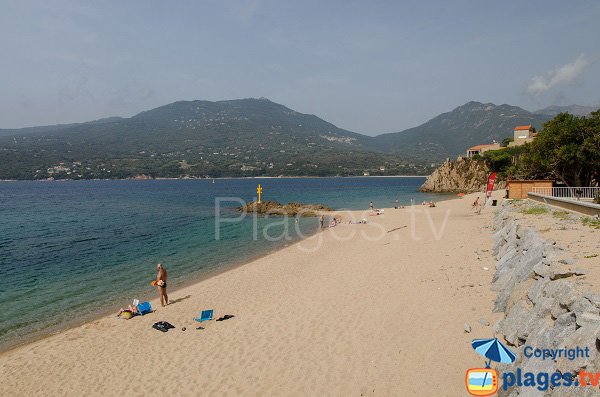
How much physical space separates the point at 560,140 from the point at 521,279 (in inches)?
1150

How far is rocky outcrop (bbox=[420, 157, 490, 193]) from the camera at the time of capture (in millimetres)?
97500

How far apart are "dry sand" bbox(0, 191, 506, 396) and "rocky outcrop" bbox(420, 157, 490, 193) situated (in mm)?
86717

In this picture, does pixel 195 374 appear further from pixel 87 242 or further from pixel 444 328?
pixel 87 242

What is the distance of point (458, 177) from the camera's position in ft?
327

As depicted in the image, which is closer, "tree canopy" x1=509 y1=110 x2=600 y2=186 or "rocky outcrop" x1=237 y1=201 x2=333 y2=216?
"tree canopy" x1=509 y1=110 x2=600 y2=186

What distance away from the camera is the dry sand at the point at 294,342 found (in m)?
8.58

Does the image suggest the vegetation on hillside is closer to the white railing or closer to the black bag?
the white railing

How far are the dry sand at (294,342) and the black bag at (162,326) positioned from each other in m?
0.17

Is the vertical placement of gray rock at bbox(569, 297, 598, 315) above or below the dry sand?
above

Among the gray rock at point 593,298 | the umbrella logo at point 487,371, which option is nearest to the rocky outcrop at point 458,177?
the umbrella logo at point 487,371

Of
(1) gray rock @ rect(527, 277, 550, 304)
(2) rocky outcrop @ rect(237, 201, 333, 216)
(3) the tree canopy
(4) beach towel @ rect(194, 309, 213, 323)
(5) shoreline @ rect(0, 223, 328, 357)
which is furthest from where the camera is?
(2) rocky outcrop @ rect(237, 201, 333, 216)

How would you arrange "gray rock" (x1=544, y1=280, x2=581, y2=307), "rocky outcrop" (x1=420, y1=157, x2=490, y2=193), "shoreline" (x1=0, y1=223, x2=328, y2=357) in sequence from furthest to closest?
1. "rocky outcrop" (x1=420, y1=157, x2=490, y2=193)
2. "shoreline" (x1=0, y1=223, x2=328, y2=357)
3. "gray rock" (x1=544, y1=280, x2=581, y2=307)

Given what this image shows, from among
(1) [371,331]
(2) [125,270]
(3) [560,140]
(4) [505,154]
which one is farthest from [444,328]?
(4) [505,154]

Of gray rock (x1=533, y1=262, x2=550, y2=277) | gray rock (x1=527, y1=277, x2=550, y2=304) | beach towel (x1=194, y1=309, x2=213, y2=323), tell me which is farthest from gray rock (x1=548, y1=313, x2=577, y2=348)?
beach towel (x1=194, y1=309, x2=213, y2=323)
